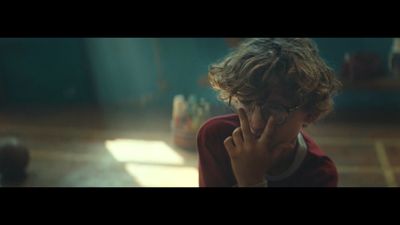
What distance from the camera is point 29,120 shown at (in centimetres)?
192

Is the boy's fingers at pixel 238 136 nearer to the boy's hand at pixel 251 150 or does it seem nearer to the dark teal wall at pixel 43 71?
the boy's hand at pixel 251 150

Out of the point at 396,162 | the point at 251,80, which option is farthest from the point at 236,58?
the point at 396,162

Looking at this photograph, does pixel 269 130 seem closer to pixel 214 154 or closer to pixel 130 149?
pixel 214 154

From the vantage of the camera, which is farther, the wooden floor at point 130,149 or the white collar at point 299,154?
the wooden floor at point 130,149

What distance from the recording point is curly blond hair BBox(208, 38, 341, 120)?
1.51 meters

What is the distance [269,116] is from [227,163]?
22 cm

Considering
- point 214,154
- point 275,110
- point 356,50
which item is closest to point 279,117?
point 275,110

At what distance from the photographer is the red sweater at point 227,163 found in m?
1.58

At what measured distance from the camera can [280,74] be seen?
1507mm

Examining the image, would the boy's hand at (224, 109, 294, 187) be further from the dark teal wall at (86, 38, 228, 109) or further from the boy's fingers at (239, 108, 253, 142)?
the dark teal wall at (86, 38, 228, 109)

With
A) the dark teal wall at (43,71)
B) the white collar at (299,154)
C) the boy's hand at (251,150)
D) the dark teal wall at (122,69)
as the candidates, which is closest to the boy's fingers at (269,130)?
the boy's hand at (251,150)

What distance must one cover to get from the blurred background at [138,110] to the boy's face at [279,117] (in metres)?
0.08

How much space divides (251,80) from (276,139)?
0.22 metres

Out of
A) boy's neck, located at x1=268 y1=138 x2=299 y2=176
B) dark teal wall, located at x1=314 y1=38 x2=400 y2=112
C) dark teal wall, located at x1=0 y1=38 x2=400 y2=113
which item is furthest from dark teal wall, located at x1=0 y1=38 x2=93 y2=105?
dark teal wall, located at x1=314 y1=38 x2=400 y2=112
